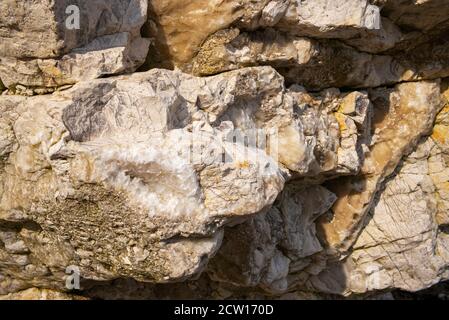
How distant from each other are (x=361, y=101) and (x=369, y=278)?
12.9 ft

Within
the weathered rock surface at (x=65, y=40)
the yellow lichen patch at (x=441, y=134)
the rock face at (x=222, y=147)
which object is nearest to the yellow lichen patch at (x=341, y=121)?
the rock face at (x=222, y=147)

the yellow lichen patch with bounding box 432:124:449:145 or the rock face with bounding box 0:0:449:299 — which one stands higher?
the yellow lichen patch with bounding box 432:124:449:145

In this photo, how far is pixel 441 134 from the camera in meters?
9.82

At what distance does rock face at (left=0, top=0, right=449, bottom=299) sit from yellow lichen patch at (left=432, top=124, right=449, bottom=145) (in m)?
0.03

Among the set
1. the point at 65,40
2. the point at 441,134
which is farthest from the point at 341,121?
the point at 65,40

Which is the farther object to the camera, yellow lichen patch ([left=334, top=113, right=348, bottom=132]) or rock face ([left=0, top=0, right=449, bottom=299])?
yellow lichen patch ([left=334, top=113, right=348, bottom=132])

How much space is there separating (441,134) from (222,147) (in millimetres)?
6001

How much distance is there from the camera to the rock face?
5.67 metres

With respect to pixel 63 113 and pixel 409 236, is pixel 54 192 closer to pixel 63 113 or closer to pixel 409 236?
pixel 63 113

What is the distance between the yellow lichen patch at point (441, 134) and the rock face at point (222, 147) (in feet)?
0.10

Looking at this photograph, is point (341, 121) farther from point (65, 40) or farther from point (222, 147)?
point (65, 40)

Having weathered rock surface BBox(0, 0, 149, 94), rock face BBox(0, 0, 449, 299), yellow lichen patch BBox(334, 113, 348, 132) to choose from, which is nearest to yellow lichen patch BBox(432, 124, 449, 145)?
rock face BBox(0, 0, 449, 299)

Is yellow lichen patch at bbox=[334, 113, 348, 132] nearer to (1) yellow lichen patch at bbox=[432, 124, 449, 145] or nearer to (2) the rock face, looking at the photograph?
(2) the rock face

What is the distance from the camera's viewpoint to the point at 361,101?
8695mm
